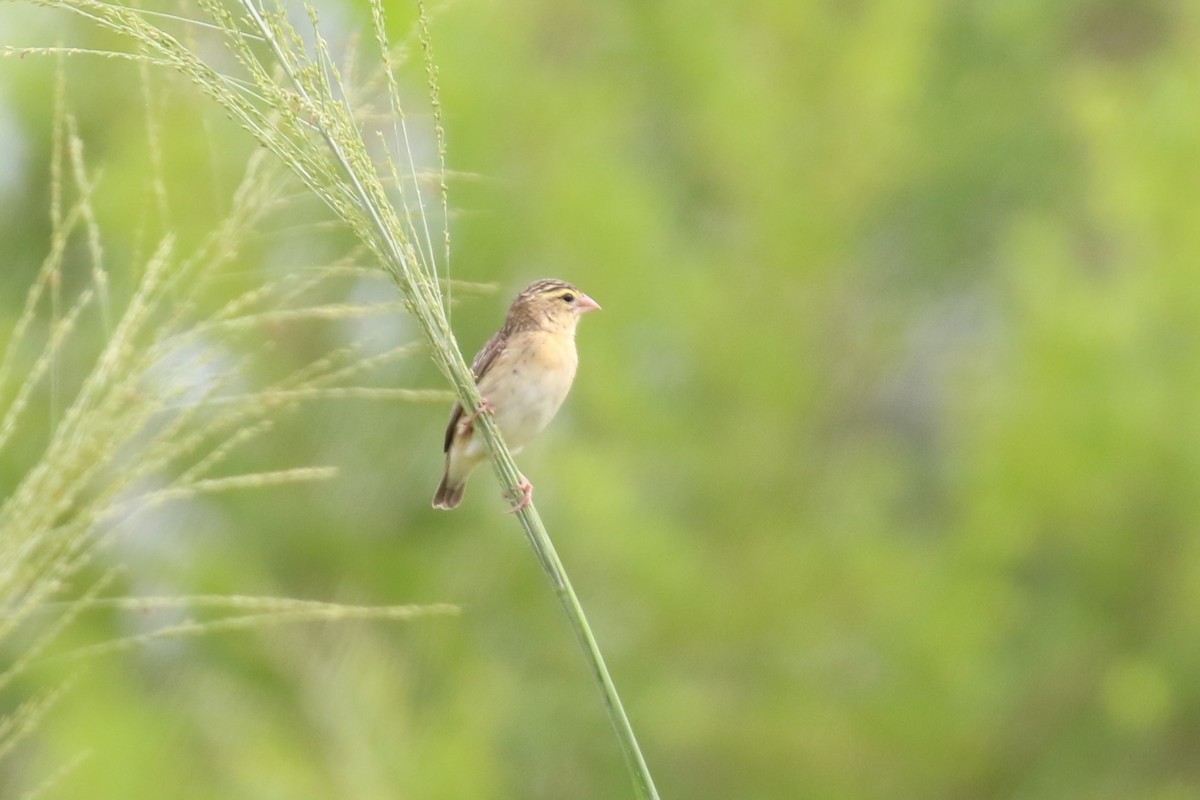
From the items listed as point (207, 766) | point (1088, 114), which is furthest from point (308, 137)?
point (1088, 114)

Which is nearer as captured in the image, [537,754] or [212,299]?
[212,299]

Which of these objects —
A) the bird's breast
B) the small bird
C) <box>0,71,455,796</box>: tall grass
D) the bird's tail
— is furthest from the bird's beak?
<box>0,71,455,796</box>: tall grass

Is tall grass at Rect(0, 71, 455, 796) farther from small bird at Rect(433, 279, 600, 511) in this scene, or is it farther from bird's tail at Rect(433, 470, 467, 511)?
bird's tail at Rect(433, 470, 467, 511)

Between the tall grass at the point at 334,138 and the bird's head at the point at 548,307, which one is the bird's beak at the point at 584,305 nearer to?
the bird's head at the point at 548,307

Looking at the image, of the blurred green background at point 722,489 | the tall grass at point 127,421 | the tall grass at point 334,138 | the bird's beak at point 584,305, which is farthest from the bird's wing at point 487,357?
the blurred green background at point 722,489

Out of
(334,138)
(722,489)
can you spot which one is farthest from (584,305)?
(722,489)

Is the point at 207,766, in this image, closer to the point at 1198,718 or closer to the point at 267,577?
the point at 267,577

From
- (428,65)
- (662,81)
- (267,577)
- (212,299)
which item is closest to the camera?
(428,65)
